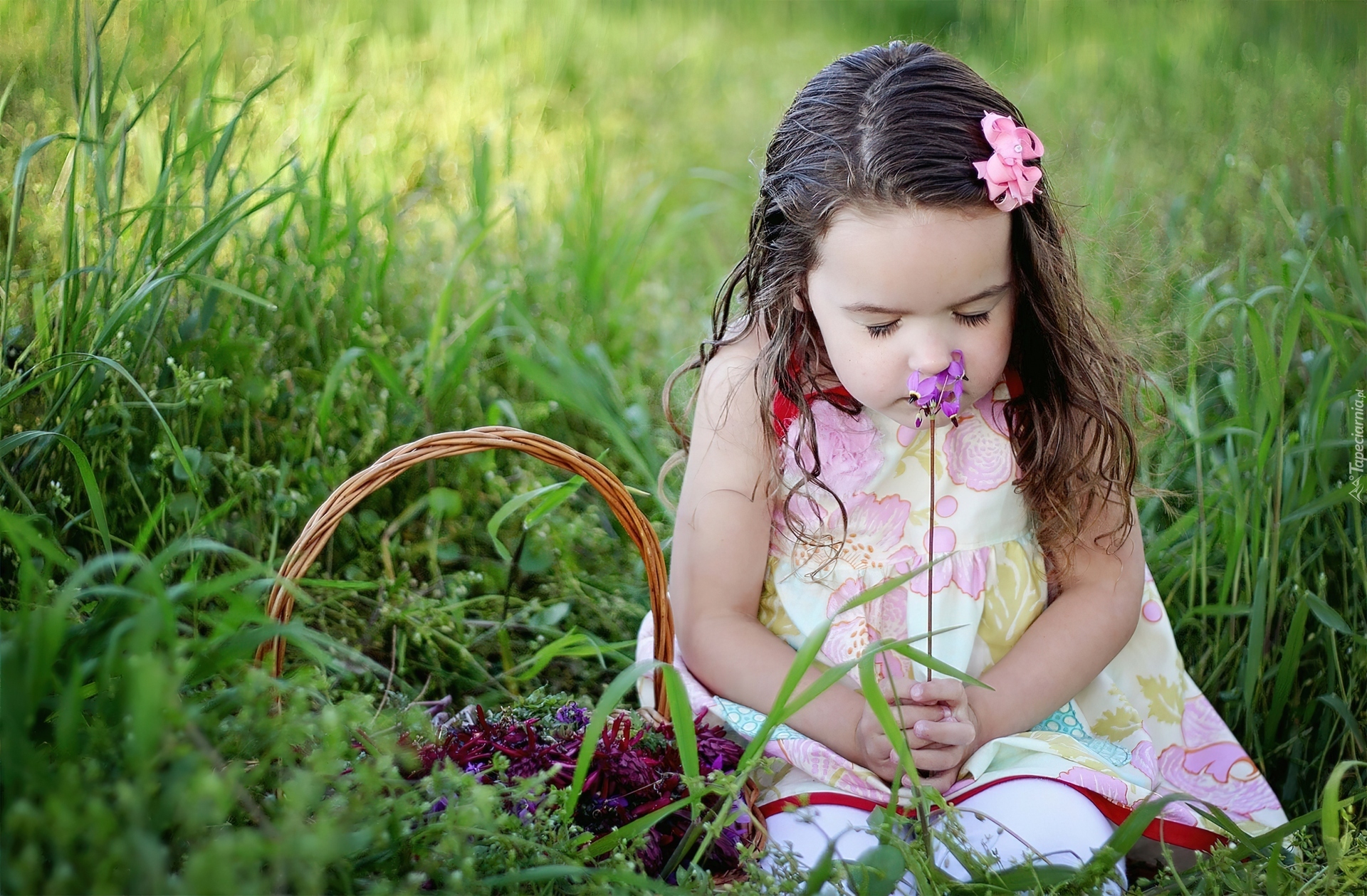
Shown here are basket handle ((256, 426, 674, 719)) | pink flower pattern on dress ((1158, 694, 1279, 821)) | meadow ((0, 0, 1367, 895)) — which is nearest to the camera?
meadow ((0, 0, 1367, 895))

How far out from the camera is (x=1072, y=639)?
66.9 inches

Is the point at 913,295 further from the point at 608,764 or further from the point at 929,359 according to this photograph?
the point at 608,764

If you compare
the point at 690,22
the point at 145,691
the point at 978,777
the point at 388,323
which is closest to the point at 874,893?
the point at 978,777

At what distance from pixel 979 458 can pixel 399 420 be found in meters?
1.13

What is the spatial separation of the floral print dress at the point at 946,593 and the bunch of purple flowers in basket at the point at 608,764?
0.60 feet

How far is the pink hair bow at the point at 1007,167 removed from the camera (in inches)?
56.4

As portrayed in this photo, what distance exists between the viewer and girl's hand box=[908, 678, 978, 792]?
1.51 m

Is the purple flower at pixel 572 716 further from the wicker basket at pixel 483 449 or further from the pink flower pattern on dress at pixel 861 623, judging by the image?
the pink flower pattern on dress at pixel 861 623

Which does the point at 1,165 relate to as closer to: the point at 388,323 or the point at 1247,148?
the point at 388,323

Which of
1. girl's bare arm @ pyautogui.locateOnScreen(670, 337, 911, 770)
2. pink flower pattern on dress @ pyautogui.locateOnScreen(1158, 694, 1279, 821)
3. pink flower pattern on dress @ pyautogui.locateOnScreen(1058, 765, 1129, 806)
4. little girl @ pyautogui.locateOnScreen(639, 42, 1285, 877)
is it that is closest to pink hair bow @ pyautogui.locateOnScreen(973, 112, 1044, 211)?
little girl @ pyautogui.locateOnScreen(639, 42, 1285, 877)

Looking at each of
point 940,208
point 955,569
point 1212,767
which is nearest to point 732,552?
point 955,569

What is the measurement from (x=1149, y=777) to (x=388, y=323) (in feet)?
5.54

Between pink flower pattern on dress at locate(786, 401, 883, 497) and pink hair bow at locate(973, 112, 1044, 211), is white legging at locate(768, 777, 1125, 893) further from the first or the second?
pink hair bow at locate(973, 112, 1044, 211)

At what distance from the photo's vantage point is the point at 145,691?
834mm
